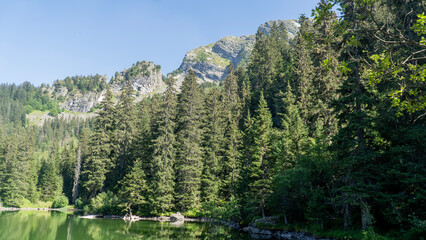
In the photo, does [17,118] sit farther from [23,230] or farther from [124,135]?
[23,230]

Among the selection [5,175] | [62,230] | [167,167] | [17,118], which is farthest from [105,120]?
[17,118]

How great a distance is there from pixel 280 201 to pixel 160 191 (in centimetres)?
2082

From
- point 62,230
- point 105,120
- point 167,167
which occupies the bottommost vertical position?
point 62,230

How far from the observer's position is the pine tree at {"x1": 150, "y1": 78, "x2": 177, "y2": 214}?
141ft

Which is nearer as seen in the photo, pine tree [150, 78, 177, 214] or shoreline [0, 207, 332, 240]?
shoreline [0, 207, 332, 240]

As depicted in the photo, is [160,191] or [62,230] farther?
[160,191]

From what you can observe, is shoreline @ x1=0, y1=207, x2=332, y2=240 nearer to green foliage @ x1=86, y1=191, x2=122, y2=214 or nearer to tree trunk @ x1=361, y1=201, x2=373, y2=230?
green foliage @ x1=86, y1=191, x2=122, y2=214

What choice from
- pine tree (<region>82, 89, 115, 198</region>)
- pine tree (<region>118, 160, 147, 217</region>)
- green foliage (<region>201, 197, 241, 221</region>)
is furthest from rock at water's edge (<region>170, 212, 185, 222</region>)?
pine tree (<region>82, 89, 115, 198</region>)

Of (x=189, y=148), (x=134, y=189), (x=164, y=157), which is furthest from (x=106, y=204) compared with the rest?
(x=189, y=148)

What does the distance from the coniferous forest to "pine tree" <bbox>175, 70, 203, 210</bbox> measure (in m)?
0.23

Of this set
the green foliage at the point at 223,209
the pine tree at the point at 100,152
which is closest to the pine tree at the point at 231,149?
the green foliage at the point at 223,209

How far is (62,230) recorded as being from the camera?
1176 inches

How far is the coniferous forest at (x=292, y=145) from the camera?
15.1 metres

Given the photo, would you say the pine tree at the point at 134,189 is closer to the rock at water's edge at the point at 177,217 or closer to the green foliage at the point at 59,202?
the rock at water's edge at the point at 177,217
